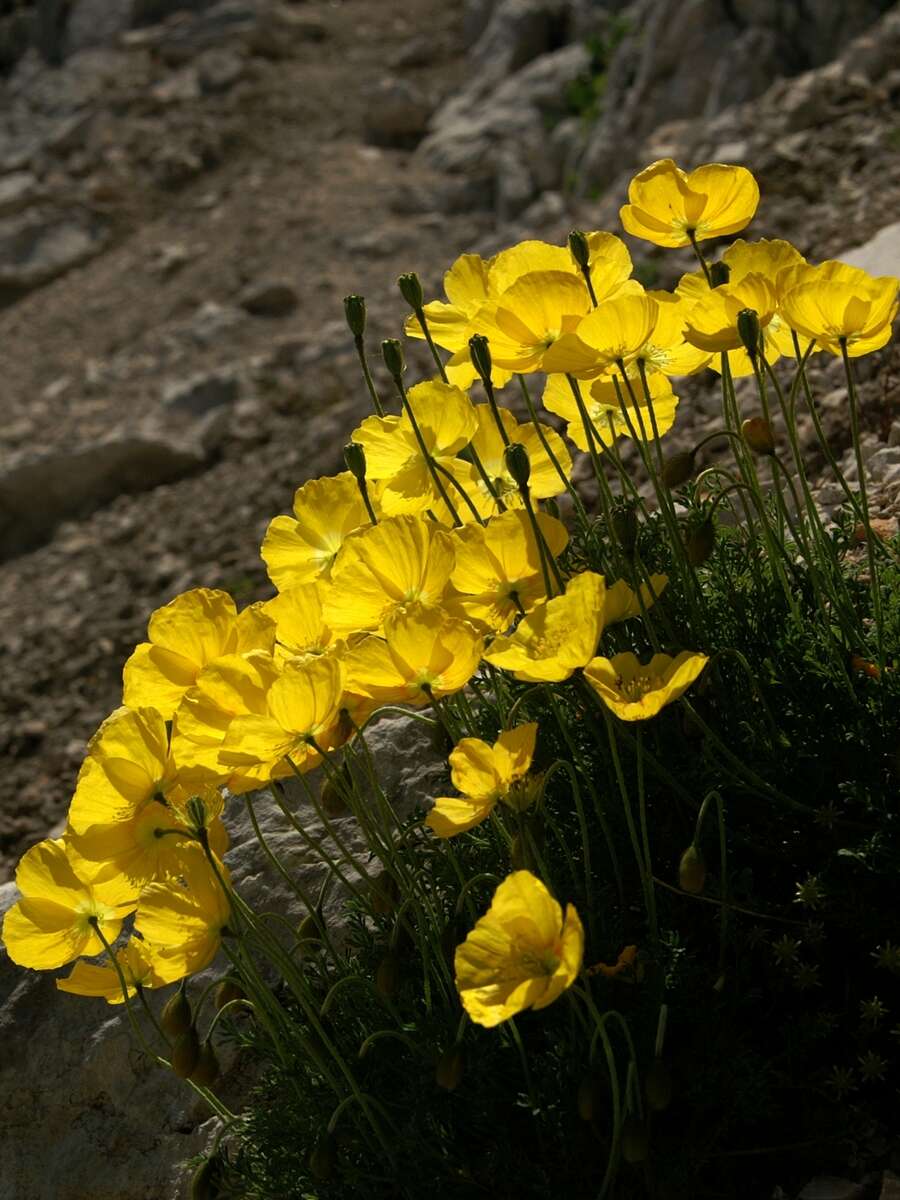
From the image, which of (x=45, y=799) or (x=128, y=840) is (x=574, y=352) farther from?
(x=45, y=799)

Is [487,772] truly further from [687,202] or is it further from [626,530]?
[687,202]

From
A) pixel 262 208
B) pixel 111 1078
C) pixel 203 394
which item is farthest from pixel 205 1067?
pixel 262 208

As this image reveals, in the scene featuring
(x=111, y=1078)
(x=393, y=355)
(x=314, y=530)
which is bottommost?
(x=111, y=1078)

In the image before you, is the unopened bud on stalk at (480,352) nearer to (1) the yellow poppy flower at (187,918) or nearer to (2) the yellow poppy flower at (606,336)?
(2) the yellow poppy flower at (606,336)

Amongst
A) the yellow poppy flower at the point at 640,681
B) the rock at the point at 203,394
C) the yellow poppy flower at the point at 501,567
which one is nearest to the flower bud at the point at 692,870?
the yellow poppy flower at the point at 640,681

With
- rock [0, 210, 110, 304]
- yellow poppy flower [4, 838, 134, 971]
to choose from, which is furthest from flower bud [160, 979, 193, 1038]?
rock [0, 210, 110, 304]

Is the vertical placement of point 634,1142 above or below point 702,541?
below

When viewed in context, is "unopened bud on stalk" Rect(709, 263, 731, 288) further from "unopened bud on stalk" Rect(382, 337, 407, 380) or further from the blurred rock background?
the blurred rock background

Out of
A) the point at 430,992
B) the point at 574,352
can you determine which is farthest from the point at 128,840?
the point at 574,352
